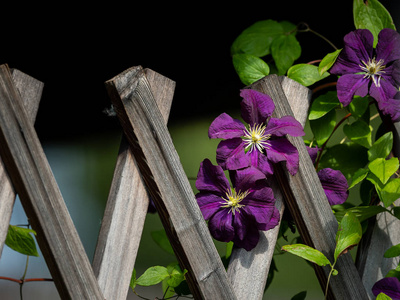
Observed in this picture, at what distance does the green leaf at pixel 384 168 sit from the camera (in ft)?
2.62

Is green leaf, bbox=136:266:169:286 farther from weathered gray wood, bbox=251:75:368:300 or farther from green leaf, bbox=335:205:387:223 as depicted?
green leaf, bbox=335:205:387:223

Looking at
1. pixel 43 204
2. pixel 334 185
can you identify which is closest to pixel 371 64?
pixel 334 185

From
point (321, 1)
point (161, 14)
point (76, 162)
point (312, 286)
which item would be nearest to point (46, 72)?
point (76, 162)

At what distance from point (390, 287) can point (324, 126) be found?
1.01ft

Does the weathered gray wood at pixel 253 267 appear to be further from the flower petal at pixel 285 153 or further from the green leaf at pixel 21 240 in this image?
the green leaf at pixel 21 240

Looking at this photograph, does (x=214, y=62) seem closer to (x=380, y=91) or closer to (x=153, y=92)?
(x=380, y=91)

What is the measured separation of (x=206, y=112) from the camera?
1568 mm

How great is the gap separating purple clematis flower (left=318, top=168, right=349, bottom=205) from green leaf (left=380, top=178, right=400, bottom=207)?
6cm

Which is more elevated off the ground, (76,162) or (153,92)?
(76,162)

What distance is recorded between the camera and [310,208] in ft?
2.55

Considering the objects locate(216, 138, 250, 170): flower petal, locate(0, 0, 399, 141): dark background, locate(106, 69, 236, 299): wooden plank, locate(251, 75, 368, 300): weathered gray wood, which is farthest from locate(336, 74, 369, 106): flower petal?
locate(0, 0, 399, 141): dark background

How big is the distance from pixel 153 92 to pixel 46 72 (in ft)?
4.76

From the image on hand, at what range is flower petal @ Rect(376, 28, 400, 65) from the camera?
2.77 feet

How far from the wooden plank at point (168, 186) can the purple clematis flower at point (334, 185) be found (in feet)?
0.81
